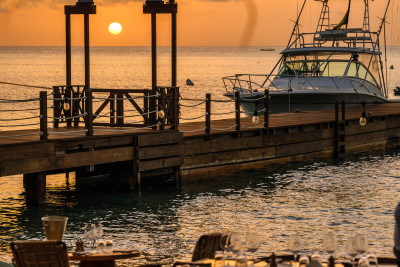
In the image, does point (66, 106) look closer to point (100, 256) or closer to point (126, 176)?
point (126, 176)

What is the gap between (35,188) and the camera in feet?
55.5

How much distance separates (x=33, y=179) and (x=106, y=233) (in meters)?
2.63

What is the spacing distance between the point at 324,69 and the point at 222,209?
15.9 meters

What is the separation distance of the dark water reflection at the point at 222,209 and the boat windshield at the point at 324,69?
9579mm

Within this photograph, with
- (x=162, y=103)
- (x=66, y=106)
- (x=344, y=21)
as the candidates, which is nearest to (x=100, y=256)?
(x=162, y=103)

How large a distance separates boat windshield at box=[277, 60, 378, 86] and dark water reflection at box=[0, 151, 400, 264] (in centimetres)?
958

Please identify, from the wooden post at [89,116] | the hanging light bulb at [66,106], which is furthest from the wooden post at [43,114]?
the hanging light bulb at [66,106]

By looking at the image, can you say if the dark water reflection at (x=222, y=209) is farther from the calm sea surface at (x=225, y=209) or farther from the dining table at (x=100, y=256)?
the dining table at (x=100, y=256)

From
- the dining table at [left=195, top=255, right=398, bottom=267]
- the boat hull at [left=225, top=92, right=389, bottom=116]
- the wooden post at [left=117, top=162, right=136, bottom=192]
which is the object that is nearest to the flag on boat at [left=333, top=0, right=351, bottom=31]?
the boat hull at [left=225, top=92, right=389, bottom=116]

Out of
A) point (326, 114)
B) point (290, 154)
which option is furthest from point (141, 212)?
point (326, 114)

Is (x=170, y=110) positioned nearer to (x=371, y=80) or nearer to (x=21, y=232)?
(x=21, y=232)

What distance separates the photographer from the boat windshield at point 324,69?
3234 centimetres

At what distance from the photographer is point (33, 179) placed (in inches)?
662

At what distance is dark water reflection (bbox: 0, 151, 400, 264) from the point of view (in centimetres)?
1465
